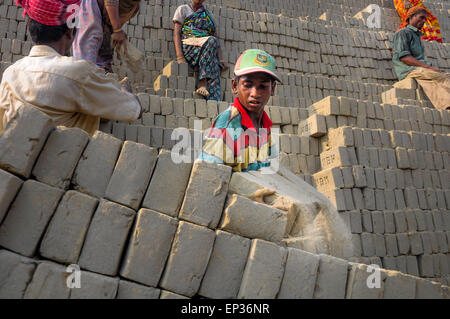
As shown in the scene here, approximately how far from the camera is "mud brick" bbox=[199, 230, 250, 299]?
2000 millimetres

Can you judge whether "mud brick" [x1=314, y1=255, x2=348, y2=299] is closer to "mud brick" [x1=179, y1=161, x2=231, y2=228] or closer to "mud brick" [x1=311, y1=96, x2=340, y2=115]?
"mud brick" [x1=179, y1=161, x2=231, y2=228]

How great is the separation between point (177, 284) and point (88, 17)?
10.3 ft

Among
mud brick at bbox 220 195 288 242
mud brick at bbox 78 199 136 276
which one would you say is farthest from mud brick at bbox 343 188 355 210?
mud brick at bbox 78 199 136 276

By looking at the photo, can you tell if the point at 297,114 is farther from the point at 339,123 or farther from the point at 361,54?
the point at 361,54

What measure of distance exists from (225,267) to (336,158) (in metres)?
3.64

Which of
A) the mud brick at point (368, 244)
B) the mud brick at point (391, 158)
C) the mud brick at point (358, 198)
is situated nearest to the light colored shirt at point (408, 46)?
the mud brick at point (391, 158)

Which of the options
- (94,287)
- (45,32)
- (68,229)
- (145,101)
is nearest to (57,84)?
(45,32)

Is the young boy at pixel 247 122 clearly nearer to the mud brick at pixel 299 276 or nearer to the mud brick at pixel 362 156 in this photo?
the mud brick at pixel 299 276

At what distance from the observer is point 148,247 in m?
1.94

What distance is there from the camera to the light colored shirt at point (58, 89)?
8.03ft

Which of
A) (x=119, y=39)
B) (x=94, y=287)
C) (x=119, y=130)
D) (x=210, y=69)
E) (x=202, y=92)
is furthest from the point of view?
(x=210, y=69)

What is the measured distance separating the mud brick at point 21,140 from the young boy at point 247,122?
0.96 m

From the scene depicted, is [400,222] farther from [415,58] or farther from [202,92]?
[415,58]
